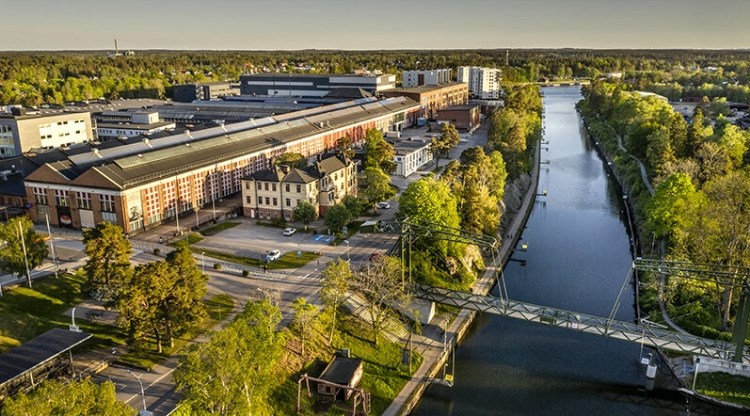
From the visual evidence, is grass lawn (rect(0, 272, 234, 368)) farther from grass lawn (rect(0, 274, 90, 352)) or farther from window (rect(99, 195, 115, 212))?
window (rect(99, 195, 115, 212))

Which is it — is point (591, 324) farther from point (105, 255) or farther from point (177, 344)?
point (105, 255)

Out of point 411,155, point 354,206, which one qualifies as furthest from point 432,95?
point 354,206

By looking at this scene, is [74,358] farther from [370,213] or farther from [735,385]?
[735,385]

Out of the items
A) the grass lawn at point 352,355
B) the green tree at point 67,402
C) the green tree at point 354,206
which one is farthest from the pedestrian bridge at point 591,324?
the green tree at point 67,402

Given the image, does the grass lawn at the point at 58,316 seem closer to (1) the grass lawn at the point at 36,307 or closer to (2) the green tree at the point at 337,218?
(1) the grass lawn at the point at 36,307

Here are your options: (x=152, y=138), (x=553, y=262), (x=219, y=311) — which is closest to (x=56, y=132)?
(x=152, y=138)

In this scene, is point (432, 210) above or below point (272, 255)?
above

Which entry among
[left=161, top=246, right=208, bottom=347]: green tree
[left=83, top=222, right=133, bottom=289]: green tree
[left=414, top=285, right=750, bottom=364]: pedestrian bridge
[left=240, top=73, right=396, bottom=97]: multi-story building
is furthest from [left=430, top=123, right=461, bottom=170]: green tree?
[left=161, top=246, right=208, bottom=347]: green tree
